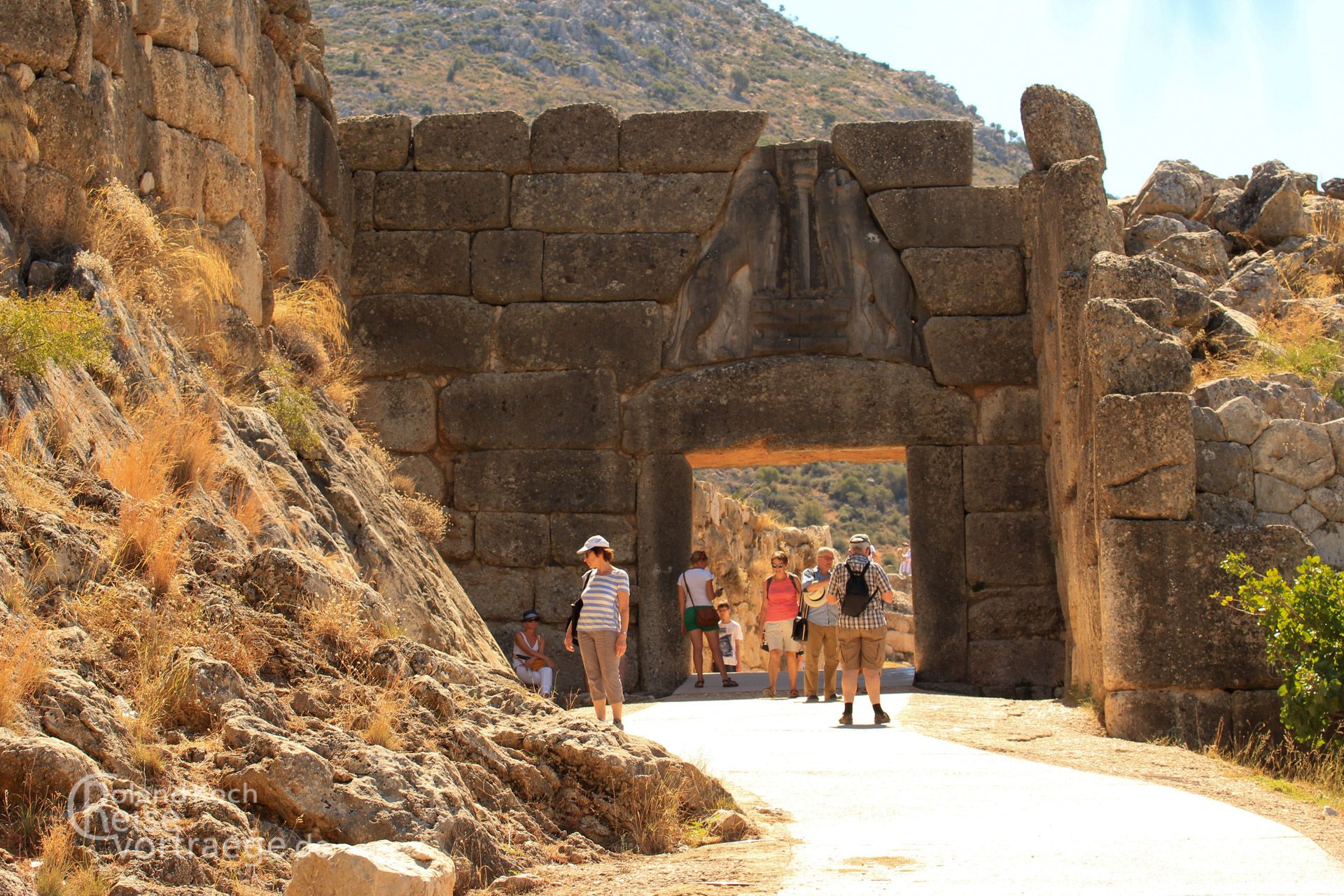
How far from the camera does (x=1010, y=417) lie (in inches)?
440

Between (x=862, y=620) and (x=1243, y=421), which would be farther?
(x=862, y=620)

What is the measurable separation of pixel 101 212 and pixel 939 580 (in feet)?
21.1

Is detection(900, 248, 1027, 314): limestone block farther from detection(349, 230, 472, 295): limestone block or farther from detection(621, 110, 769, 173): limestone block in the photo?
detection(349, 230, 472, 295): limestone block

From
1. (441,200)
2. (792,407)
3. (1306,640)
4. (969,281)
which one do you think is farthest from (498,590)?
(1306,640)

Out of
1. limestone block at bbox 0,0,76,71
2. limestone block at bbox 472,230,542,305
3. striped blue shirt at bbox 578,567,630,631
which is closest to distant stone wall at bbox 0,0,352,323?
limestone block at bbox 0,0,76,71

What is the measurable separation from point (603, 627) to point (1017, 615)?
4342mm

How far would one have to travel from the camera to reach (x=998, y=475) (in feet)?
36.5

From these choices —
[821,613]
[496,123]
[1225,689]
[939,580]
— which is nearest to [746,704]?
[821,613]

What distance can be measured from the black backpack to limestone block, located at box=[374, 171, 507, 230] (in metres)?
4.51

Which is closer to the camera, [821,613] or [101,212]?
[101,212]

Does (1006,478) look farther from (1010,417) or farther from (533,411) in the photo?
(533,411)

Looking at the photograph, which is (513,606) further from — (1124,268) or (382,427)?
(1124,268)

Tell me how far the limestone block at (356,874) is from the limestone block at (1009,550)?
778cm

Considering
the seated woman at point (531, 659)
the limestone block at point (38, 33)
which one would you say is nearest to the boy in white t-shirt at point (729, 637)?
the seated woman at point (531, 659)
